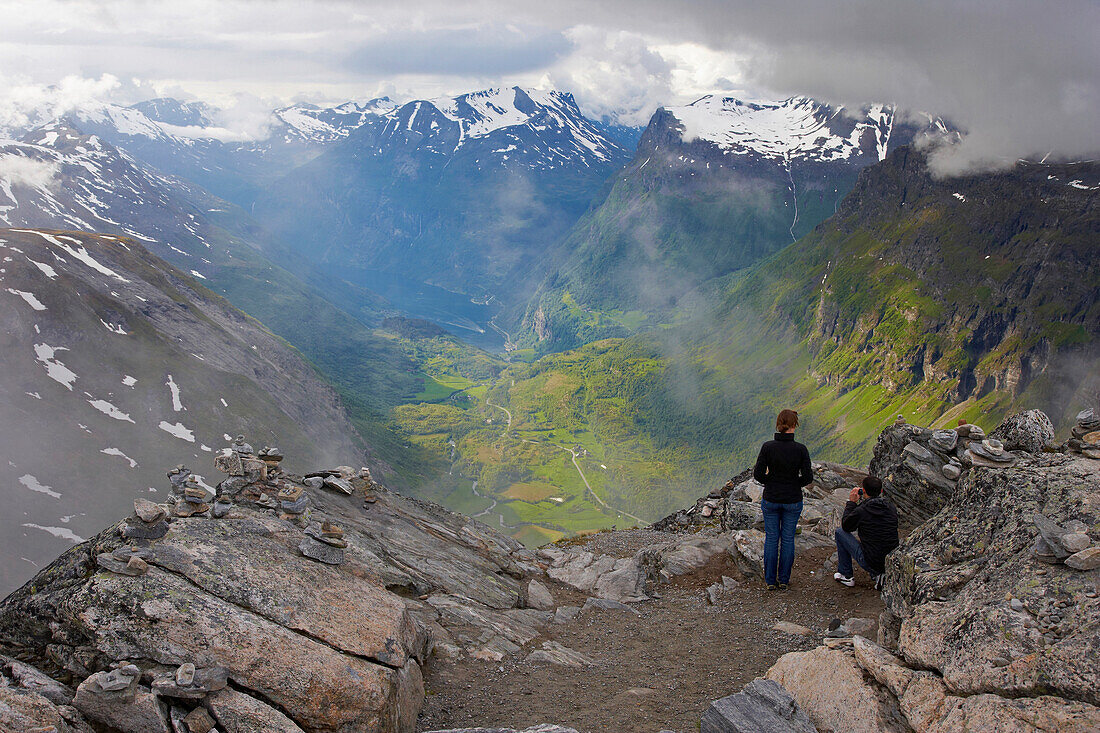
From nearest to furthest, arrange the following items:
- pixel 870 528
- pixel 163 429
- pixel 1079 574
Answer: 1. pixel 1079 574
2. pixel 870 528
3. pixel 163 429

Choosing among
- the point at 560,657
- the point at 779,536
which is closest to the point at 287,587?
the point at 560,657

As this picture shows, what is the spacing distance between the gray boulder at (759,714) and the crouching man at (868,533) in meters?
8.49

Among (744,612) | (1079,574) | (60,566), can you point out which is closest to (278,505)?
(60,566)

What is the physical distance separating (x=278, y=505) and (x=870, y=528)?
64.9ft

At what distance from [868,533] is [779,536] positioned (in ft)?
9.68

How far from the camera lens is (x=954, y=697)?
463 inches

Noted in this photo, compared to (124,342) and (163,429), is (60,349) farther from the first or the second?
(163,429)

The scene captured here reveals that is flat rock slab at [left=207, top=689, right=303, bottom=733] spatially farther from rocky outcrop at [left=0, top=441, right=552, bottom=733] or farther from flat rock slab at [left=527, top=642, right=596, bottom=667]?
flat rock slab at [left=527, top=642, right=596, bottom=667]

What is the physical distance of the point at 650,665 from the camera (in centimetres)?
1912

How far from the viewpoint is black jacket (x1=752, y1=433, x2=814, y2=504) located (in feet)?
65.8

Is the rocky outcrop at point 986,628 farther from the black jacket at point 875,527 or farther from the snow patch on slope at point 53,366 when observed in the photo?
the snow patch on slope at point 53,366

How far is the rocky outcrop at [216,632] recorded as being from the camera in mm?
11859

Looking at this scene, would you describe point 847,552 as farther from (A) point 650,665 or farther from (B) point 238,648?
(B) point 238,648

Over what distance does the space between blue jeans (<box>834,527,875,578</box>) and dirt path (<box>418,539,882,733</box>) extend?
2.49 feet
